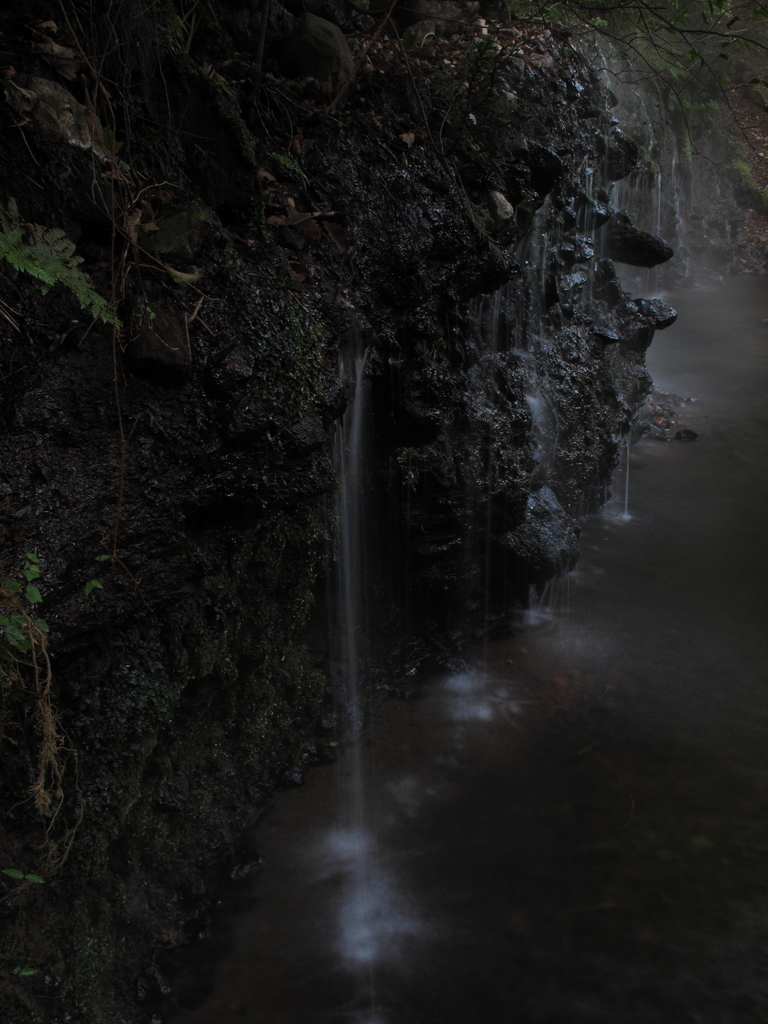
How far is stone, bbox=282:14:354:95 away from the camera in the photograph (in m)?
4.80

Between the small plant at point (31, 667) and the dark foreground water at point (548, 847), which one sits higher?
the small plant at point (31, 667)

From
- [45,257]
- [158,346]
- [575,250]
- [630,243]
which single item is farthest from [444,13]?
[45,257]

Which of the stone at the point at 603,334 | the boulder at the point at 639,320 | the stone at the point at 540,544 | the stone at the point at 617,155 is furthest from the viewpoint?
the boulder at the point at 639,320

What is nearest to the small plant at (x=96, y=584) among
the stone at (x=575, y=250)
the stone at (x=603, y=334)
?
the stone at (x=575, y=250)

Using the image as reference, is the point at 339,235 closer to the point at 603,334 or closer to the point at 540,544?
the point at 540,544

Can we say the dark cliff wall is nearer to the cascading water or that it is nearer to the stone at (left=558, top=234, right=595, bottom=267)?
the cascading water

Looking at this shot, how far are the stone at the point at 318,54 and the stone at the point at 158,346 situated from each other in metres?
2.91

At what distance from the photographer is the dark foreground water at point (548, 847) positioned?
3.52m

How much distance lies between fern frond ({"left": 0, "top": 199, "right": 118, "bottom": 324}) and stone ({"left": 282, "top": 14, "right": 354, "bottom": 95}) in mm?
3056

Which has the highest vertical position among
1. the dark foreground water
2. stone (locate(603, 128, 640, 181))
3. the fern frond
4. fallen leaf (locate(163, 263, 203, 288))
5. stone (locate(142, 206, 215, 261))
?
stone (locate(603, 128, 640, 181))

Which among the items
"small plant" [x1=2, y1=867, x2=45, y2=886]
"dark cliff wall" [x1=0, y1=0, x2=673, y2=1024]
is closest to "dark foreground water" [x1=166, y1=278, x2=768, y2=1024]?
"dark cliff wall" [x1=0, y1=0, x2=673, y2=1024]

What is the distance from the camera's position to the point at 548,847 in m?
4.31

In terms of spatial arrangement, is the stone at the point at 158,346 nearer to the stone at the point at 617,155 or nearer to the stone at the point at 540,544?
the stone at the point at 540,544

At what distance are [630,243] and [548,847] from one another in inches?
368
